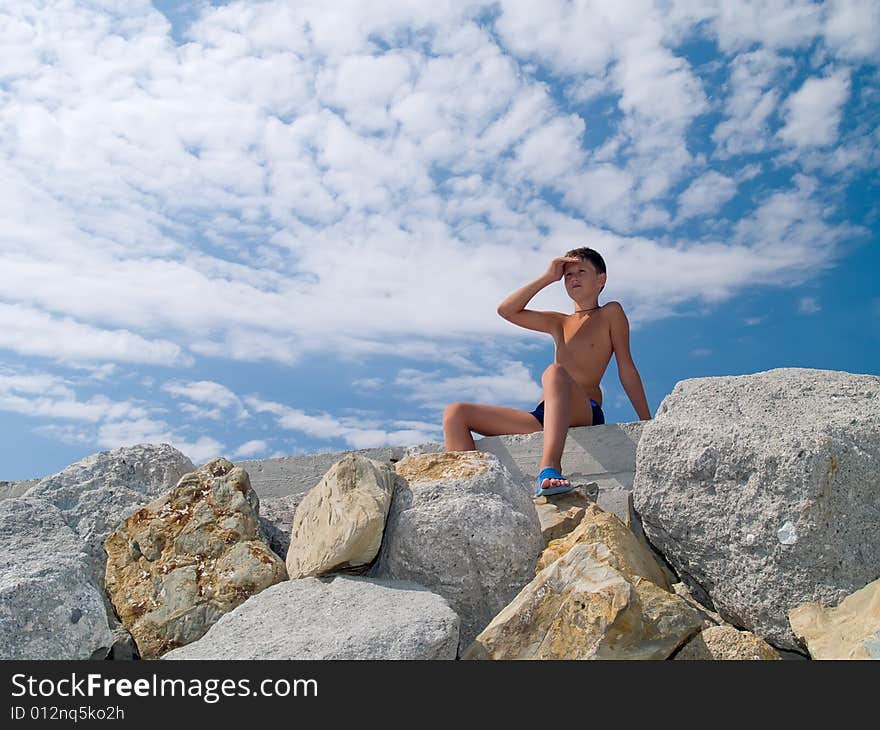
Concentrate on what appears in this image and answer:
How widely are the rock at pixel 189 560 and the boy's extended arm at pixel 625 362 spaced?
2.19 m

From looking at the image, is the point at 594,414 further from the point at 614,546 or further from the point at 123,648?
the point at 123,648

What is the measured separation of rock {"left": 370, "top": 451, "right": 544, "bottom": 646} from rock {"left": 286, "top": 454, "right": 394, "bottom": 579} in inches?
4.6

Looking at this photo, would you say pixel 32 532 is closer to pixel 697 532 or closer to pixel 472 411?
pixel 472 411

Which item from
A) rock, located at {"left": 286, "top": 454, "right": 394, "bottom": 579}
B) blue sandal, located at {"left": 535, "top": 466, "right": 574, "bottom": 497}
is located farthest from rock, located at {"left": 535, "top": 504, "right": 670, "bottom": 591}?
rock, located at {"left": 286, "top": 454, "right": 394, "bottom": 579}

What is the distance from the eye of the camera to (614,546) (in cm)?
325

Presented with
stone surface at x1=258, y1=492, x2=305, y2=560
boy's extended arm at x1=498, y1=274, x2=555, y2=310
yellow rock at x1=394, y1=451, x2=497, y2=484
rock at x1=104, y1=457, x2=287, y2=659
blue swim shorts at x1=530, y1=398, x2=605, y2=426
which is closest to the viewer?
rock at x1=104, y1=457, x2=287, y2=659

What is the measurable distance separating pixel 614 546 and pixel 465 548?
580 mm

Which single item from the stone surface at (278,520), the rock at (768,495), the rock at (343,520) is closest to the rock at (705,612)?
the rock at (768,495)

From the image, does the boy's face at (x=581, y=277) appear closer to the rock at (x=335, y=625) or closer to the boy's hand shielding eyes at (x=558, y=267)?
the boy's hand shielding eyes at (x=558, y=267)

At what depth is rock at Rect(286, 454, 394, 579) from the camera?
3.20 metres

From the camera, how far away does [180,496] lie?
3.86m

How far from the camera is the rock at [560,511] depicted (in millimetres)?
3625

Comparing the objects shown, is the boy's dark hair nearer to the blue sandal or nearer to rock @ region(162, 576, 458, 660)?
the blue sandal
